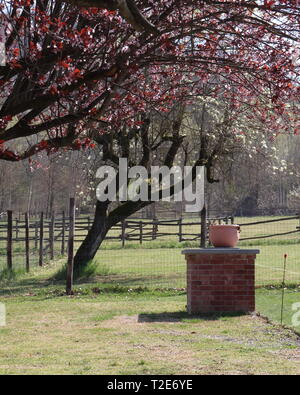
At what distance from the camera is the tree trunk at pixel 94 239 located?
1811 cm

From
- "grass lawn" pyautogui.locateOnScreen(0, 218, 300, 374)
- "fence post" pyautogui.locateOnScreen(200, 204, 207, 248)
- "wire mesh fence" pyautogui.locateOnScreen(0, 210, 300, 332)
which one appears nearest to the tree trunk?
"wire mesh fence" pyautogui.locateOnScreen(0, 210, 300, 332)

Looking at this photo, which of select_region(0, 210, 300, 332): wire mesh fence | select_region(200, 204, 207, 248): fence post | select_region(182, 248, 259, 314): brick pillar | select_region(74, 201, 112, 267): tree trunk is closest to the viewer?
select_region(182, 248, 259, 314): brick pillar

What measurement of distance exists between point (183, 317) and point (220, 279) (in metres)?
0.76

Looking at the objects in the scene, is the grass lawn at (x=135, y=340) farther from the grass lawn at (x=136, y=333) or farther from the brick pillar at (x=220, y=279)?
the brick pillar at (x=220, y=279)

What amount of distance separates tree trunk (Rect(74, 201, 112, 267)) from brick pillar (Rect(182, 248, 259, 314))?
27.5ft

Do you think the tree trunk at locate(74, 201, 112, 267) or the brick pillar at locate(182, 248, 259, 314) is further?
the tree trunk at locate(74, 201, 112, 267)

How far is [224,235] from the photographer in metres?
10.0

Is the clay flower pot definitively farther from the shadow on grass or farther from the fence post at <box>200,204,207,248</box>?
the fence post at <box>200,204,207,248</box>

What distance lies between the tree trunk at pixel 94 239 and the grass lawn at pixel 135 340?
5.37m

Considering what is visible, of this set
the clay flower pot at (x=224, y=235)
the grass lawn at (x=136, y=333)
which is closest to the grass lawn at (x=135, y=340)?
the grass lawn at (x=136, y=333)

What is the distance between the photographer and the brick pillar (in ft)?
32.2

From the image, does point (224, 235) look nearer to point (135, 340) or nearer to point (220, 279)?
point (220, 279)

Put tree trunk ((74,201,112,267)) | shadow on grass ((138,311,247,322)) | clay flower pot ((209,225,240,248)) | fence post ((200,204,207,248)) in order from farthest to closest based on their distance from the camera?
tree trunk ((74,201,112,267)) < fence post ((200,204,207,248)) < clay flower pot ((209,225,240,248)) < shadow on grass ((138,311,247,322))

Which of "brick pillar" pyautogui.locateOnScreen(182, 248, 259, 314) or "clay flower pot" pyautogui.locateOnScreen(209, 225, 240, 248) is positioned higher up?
"clay flower pot" pyautogui.locateOnScreen(209, 225, 240, 248)
